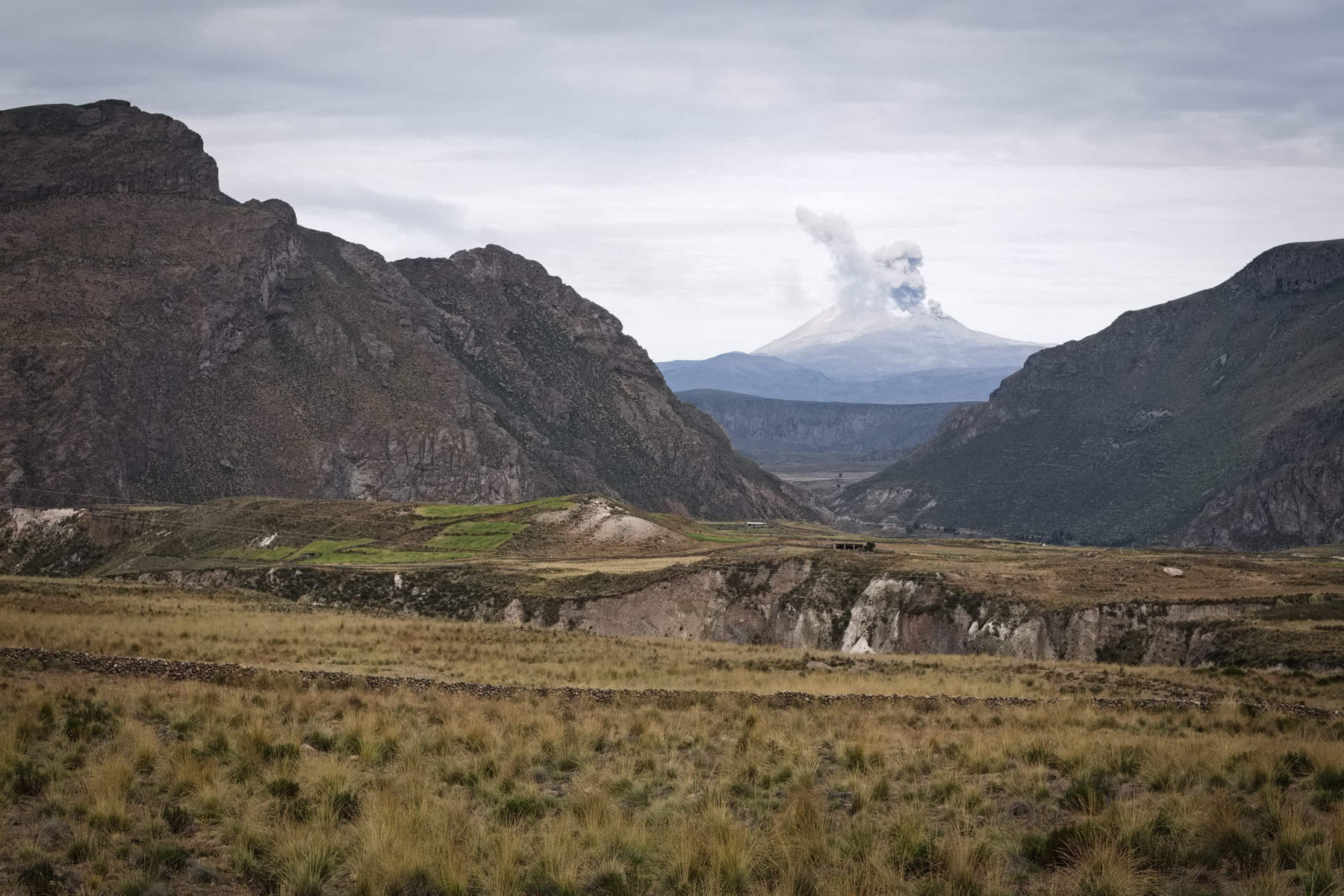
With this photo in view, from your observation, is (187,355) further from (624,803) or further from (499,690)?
(624,803)

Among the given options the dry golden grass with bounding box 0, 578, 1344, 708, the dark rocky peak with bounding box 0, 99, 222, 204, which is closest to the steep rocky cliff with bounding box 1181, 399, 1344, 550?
the dry golden grass with bounding box 0, 578, 1344, 708

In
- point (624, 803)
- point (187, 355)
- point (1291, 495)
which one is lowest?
point (1291, 495)

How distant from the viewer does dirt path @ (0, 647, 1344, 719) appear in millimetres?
22547

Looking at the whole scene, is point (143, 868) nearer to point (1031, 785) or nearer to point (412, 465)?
point (1031, 785)

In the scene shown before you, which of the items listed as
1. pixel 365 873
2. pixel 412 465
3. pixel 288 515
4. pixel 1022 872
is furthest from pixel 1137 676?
pixel 412 465

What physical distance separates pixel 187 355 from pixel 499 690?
157 metres

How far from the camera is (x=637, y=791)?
14102 millimetres

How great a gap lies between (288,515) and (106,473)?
57008 mm

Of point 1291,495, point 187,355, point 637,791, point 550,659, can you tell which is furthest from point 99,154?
point 1291,495

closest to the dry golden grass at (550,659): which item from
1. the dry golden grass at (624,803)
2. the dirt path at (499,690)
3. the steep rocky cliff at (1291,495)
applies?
the dirt path at (499,690)

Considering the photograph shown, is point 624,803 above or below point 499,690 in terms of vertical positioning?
above

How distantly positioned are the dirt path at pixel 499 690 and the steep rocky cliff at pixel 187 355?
420ft

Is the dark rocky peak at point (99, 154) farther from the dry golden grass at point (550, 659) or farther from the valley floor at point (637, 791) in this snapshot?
the valley floor at point (637, 791)

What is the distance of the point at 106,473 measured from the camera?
14525 centimetres
